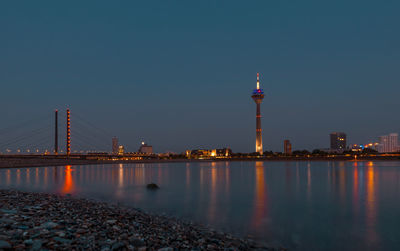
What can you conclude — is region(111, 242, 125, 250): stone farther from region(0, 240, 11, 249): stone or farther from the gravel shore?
region(0, 240, 11, 249): stone

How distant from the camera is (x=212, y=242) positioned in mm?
8734

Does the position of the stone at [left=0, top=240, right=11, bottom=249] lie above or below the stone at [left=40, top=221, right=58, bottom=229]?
above

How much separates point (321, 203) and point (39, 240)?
62.6 ft

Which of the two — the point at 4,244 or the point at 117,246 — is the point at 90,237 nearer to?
the point at 117,246

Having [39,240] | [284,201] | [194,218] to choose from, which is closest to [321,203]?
[284,201]

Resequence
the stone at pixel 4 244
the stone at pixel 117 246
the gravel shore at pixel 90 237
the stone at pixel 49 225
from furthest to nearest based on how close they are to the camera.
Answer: the stone at pixel 49 225, the stone at pixel 117 246, the gravel shore at pixel 90 237, the stone at pixel 4 244

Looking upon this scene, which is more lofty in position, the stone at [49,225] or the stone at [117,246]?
the stone at [49,225]

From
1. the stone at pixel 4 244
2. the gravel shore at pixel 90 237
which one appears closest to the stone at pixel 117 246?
the gravel shore at pixel 90 237

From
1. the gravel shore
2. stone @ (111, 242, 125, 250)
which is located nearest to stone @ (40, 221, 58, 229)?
the gravel shore

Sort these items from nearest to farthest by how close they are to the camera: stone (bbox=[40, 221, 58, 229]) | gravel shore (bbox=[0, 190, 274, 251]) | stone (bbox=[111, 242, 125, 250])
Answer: gravel shore (bbox=[0, 190, 274, 251])
stone (bbox=[111, 242, 125, 250])
stone (bbox=[40, 221, 58, 229])

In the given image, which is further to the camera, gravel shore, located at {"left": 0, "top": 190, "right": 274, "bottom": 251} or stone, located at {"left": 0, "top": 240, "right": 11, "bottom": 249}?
gravel shore, located at {"left": 0, "top": 190, "right": 274, "bottom": 251}

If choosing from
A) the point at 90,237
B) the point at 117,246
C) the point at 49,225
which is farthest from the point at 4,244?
the point at 117,246

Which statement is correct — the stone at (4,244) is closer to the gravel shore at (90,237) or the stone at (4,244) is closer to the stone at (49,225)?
the gravel shore at (90,237)

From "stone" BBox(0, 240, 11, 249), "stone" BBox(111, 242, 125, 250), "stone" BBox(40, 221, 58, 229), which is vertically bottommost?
"stone" BBox(111, 242, 125, 250)
